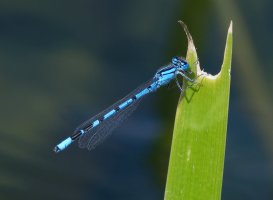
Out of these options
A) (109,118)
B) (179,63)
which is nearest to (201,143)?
(179,63)

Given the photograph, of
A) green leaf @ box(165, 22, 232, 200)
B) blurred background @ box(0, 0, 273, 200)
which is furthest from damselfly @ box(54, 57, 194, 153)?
green leaf @ box(165, 22, 232, 200)

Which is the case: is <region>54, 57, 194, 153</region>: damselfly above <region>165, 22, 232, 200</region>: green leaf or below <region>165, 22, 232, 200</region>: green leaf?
above

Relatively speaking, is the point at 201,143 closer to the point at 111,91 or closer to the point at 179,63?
the point at 179,63

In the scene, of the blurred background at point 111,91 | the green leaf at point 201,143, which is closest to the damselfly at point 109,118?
the blurred background at point 111,91

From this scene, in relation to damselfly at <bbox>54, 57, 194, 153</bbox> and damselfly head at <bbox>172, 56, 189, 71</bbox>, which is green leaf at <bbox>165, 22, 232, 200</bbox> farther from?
damselfly at <bbox>54, 57, 194, 153</bbox>

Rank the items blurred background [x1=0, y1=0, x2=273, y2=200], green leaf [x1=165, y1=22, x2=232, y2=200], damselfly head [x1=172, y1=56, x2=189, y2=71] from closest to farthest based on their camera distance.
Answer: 1. green leaf [x1=165, y1=22, x2=232, y2=200]
2. damselfly head [x1=172, y1=56, x2=189, y2=71]
3. blurred background [x1=0, y1=0, x2=273, y2=200]

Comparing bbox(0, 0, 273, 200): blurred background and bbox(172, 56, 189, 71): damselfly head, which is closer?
bbox(172, 56, 189, 71): damselfly head

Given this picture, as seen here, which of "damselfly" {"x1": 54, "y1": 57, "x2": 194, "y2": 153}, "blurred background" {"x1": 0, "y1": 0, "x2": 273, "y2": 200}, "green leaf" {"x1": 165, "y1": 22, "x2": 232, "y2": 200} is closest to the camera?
"green leaf" {"x1": 165, "y1": 22, "x2": 232, "y2": 200}
